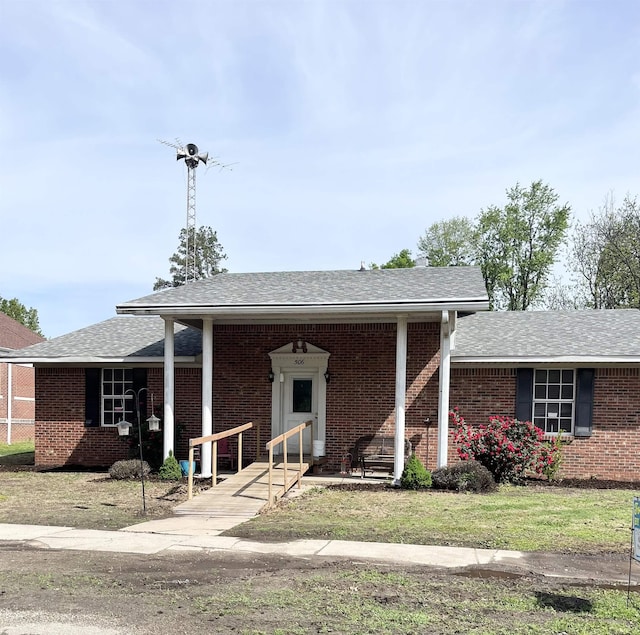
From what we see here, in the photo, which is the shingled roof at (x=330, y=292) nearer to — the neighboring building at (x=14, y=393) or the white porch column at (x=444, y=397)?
the white porch column at (x=444, y=397)

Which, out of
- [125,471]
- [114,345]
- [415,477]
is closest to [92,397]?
[114,345]

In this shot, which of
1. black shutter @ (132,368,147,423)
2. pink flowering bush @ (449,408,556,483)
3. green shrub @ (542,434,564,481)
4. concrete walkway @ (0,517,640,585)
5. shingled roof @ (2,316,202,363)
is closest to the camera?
concrete walkway @ (0,517,640,585)

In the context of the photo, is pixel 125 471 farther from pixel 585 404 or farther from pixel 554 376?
pixel 585 404

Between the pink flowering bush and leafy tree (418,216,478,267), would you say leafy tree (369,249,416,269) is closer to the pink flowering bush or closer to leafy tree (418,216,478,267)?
leafy tree (418,216,478,267)

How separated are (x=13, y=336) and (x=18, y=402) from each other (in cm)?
348

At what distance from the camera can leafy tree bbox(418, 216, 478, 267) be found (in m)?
44.2

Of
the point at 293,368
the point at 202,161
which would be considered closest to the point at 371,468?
the point at 293,368

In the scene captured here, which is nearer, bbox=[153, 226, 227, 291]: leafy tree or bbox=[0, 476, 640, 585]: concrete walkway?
bbox=[0, 476, 640, 585]: concrete walkway

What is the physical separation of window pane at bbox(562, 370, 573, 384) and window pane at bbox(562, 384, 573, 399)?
9cm

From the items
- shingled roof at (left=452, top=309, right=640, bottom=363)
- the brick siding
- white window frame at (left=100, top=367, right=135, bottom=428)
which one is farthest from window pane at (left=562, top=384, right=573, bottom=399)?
white window frame at (left=100, top=367, right=135, bottom=428)

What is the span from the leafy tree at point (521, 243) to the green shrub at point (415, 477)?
27024 millimetres

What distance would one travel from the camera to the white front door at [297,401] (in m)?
16.0

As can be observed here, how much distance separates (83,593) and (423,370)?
1028cm

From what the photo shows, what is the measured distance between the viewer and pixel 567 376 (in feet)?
49.5
